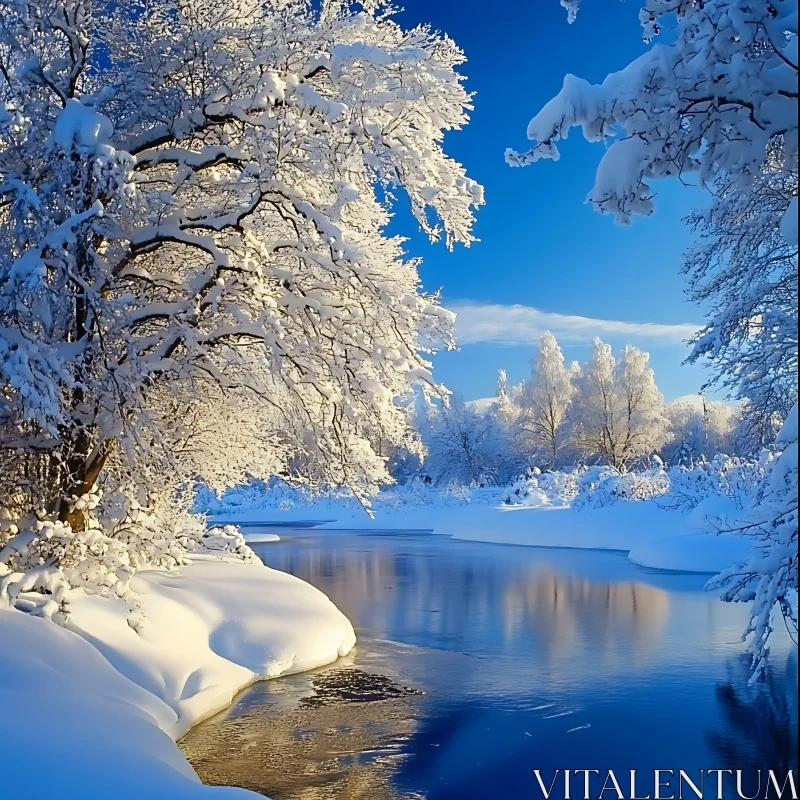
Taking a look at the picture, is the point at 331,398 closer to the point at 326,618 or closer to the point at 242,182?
the point at 242,182

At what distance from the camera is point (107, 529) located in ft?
27.4

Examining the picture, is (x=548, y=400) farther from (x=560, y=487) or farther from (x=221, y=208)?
(x=221, y=208)

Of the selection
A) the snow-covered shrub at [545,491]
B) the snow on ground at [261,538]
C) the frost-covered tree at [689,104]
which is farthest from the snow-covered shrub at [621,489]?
the frost-covered tree at [689,104]

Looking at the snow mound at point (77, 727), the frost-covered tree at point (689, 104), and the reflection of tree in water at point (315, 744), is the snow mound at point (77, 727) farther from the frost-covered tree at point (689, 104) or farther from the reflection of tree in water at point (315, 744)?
the frost-covered tree at point (689, 104)

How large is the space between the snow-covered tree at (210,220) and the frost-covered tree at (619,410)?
136ft

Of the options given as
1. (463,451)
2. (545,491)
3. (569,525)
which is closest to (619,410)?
(463,451)

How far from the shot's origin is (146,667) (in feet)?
23.5

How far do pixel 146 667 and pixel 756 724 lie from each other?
5.56m

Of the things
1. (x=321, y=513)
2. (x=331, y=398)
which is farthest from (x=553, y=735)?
(x=321, y=513)

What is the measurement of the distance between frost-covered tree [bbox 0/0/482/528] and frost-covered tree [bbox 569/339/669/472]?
135 feet

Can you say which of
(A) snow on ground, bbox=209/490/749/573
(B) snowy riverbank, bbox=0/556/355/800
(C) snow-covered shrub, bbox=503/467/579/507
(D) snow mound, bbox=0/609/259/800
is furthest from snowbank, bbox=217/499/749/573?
(D) snow mound, bbox=0/609/259/800

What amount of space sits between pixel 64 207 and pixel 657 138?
5.49m

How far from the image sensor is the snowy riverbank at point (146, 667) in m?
4.55

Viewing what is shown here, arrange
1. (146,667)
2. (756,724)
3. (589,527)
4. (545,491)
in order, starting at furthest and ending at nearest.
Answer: (545,491) < (589,527) < (146,667) < (756,724)
